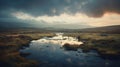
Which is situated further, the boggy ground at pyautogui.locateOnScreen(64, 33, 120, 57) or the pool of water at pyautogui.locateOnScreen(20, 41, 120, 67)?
→ the boggy ground at pyautogui.locateOnScreen(64, 33, 120, 57)

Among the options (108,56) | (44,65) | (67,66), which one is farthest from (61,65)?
(108,56)

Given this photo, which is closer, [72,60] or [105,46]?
[72,60]

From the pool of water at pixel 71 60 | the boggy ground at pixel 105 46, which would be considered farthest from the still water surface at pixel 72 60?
the boggy ground at pixel 105 46

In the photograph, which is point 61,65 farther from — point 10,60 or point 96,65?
point 10,60

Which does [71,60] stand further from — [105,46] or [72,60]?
[105,46]

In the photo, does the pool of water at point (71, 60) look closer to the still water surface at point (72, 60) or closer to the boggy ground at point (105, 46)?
the still water surface at point (72, 60)

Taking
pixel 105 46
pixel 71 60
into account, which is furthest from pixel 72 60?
pixel 105 46

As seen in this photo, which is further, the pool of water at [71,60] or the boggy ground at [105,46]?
the boggy ground at [105,46]

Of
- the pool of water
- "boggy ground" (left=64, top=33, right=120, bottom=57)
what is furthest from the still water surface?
"boggy ground" (left=64, top=33, right=120, bottom=57)

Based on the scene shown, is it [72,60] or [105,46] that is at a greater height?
[105,46]

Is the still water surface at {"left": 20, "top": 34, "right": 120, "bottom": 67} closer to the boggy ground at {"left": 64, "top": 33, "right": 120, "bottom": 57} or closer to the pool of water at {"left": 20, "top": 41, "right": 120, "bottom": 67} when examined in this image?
the pool of water at {"left": 20, "top": 41, "right": 120, "bottom": 67}

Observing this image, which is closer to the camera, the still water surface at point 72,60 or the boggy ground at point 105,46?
the still water surface at point 72,60
